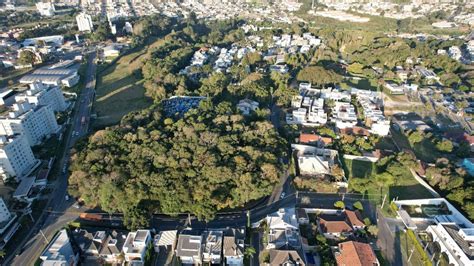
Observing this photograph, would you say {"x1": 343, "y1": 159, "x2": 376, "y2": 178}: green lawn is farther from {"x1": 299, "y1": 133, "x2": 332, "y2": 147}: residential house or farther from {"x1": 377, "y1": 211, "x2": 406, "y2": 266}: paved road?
{"x1": 377, "y1": 211, "x2": 406, "y2": 266}: paved road

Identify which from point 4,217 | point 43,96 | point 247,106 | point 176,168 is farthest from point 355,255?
point 43,96

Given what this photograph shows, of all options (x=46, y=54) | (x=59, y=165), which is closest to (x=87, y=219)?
(x=59, y=165)

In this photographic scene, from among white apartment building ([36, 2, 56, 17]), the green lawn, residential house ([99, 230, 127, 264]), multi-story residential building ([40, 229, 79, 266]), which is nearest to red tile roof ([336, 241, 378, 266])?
the green lawn

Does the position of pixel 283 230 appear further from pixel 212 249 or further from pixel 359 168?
pixel 359 168

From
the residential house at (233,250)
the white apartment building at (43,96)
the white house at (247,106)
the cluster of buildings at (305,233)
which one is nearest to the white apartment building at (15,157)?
the white apartment building at (43,96)

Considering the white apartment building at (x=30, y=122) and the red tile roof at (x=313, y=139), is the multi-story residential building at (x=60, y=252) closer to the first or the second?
the white apartment building at (x=30, y=122)

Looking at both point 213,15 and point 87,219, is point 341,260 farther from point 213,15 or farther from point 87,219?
point 213,15
